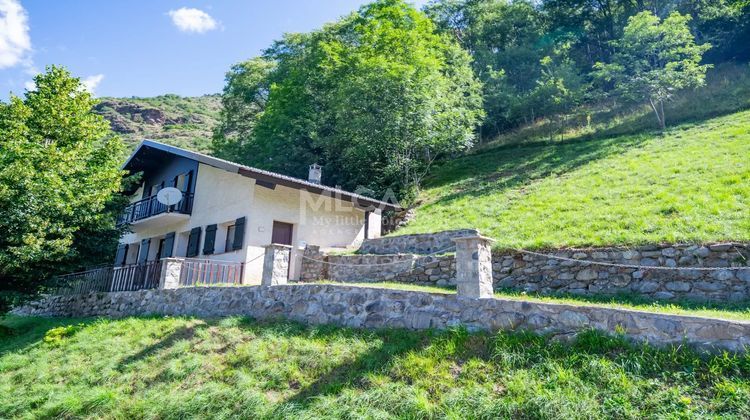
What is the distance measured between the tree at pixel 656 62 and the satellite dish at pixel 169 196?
20.9 m

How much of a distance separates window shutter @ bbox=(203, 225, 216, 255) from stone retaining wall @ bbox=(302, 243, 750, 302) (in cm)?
800

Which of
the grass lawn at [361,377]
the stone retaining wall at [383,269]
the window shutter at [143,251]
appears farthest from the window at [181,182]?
the grass lawn at [361,377]

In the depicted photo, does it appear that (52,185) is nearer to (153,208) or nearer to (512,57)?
(153,208)

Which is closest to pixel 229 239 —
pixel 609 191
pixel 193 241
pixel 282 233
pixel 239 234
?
pixel 239 234

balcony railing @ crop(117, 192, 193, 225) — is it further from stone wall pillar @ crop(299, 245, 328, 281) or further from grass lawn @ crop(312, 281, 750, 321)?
grass lawn @ crop(312, 281, 750, 321)

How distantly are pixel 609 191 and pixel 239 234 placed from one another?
12058 mm

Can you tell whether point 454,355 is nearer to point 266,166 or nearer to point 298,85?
point 266,166

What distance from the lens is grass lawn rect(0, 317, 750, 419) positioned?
4312 mm

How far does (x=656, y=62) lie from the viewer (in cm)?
2220

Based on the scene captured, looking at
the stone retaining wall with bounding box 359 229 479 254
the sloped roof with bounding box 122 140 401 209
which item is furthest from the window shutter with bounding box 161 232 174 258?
the stone retaining wall with bounding box 359 229 479 254

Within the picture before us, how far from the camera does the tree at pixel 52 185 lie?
1057cm

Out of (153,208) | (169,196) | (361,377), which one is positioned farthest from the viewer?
→ (153,208)

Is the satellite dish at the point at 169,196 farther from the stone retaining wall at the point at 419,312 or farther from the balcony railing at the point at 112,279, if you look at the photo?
the stone retaining wall at the point at 419,312

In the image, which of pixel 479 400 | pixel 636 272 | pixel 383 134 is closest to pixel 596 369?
pixel 479 400
